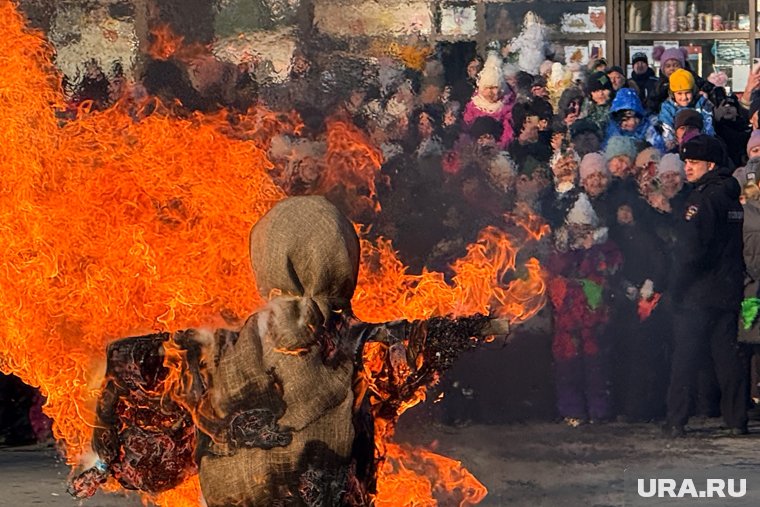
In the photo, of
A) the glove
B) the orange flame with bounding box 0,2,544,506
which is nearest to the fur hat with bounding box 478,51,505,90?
the glove

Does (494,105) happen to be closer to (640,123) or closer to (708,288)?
(640,123)

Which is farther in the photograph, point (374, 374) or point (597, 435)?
point (597, 435)

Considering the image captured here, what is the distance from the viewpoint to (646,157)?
10.4 meters

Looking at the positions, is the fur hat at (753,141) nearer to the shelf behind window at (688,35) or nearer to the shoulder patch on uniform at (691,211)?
the shoulder patch on uniform at (691,211)

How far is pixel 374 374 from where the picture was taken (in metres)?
5.12

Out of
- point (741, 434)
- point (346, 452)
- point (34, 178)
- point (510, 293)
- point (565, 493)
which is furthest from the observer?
point (741, 434)

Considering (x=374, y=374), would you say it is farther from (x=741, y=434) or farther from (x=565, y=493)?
(x=741, y=434)

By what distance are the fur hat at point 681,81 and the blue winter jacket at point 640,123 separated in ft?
0.82

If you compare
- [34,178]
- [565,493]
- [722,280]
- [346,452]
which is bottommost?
[565,493]

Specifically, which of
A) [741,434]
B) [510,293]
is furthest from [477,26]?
[510,293]

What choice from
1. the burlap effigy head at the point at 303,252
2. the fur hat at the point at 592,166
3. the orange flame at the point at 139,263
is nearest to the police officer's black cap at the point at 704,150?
the fur hat at the point at 592,166

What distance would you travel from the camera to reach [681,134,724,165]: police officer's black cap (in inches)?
400

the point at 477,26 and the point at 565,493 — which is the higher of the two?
the point at 477,26

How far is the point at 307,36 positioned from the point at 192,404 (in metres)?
6.31
